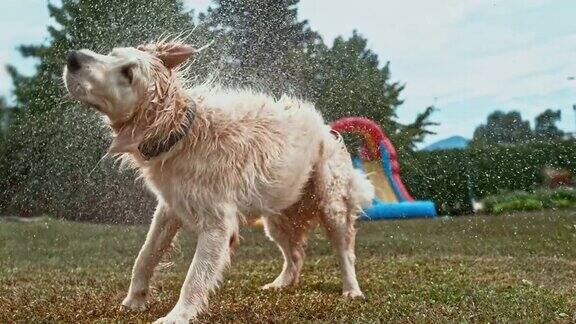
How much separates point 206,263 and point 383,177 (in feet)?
43.3

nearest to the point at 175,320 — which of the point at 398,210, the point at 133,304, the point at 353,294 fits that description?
the point at 133,304

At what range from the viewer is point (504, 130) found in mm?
21188

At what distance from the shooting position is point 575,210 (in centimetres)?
1758

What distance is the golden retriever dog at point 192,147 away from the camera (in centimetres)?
429

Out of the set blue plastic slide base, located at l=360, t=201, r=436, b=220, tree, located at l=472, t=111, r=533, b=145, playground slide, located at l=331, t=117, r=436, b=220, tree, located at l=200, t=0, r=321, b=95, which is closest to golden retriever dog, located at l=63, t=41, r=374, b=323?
tree, located at l=200, t=0, r=321, b=95

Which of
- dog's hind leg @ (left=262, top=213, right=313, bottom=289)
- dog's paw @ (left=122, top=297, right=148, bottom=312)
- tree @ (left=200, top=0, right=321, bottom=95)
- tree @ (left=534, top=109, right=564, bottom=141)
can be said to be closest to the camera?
dog's paw @ (left=122, top=297, right=148, bottom=312)

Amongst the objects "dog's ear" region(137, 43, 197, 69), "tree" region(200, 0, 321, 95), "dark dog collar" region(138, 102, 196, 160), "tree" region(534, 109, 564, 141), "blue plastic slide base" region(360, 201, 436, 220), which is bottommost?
"blue plastic slide base" region(360, 201, 436, 220)

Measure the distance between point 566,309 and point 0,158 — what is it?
16.0 meters

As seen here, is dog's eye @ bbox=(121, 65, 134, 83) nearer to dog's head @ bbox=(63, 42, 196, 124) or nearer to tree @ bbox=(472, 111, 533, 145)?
dog's head @ bbox=(63, 42, 196, 124)

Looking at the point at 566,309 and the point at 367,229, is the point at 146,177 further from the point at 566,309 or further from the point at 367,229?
the point at 367,229

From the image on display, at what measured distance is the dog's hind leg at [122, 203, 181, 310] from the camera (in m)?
5.01

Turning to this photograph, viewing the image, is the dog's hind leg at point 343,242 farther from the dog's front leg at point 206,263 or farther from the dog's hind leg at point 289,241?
the dog's front leg at point 206,263

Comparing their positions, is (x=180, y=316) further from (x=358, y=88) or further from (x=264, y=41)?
(x=358, y=88)

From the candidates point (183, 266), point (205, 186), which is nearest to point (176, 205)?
point (205, 186)
